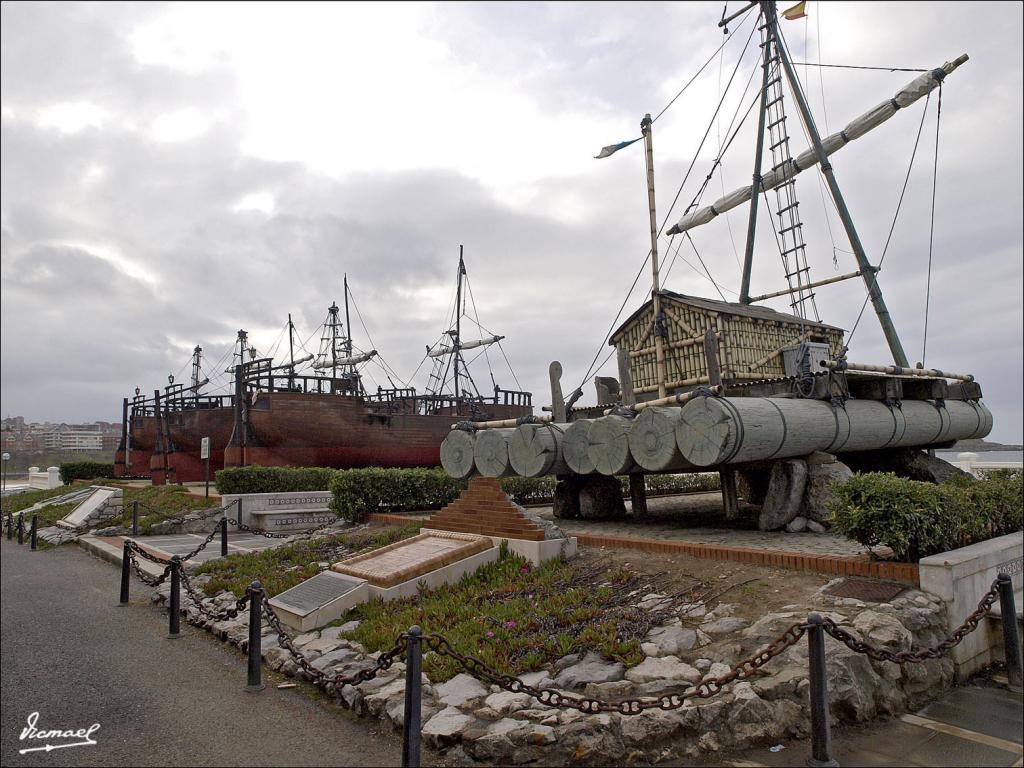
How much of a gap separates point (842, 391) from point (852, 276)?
6556mm

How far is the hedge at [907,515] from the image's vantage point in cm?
536

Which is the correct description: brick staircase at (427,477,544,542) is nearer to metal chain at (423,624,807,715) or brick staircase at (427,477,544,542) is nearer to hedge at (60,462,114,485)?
metal chain at (423,624,807,715)

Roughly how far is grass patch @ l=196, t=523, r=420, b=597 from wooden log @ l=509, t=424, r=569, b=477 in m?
1.97

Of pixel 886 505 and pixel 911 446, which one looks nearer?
pixel 886 505

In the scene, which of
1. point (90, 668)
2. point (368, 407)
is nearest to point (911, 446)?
point (90, 668)

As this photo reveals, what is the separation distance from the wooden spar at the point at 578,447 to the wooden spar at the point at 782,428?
163 cm

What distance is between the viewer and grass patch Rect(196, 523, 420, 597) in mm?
7941

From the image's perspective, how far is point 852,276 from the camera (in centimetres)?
1419

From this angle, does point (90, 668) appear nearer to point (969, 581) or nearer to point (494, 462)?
point (494, 462)

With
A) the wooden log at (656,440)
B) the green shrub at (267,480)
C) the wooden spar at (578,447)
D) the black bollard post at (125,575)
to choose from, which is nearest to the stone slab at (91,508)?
the green shrub at (267,480)

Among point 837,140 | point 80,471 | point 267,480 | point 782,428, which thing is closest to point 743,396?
point 782,428

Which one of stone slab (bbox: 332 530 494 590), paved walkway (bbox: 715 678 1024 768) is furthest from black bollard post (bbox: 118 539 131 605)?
paved walkway (bbox: 715 678 1024 768)

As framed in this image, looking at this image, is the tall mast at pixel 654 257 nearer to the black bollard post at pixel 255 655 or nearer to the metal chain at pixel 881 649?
the metal chain at pixel 881 649

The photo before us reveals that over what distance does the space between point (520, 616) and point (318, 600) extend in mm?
2270
